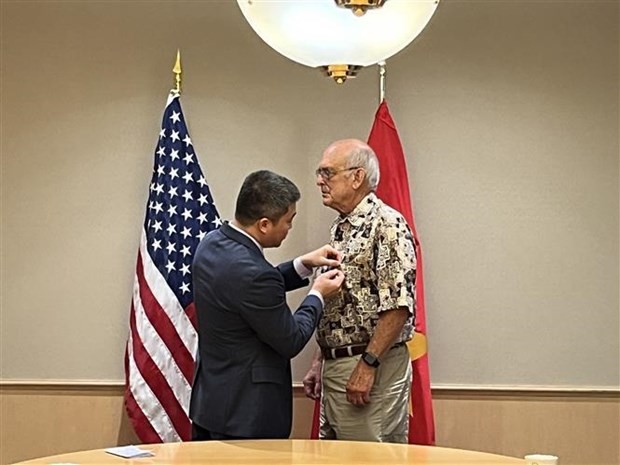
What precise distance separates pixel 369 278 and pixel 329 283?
0.14 meters

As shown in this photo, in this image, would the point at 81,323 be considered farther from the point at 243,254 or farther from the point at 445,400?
the point at 445,400

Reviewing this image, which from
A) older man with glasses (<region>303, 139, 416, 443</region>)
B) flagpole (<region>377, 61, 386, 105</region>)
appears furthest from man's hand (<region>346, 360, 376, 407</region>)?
flagpole (<region>377, 61, 386, 105</region>)

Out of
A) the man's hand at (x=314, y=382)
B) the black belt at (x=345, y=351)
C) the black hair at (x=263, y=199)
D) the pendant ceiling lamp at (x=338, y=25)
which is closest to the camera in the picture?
the pendant ceiling lamp at (x=338, y=25)

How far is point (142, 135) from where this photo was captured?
153 inches

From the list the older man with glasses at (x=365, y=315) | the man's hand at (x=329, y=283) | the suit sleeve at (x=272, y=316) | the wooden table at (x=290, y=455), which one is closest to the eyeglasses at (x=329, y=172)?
the older man with glasses at (x=365, y=315)

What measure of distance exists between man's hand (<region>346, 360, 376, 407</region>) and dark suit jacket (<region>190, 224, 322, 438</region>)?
0.67 feet

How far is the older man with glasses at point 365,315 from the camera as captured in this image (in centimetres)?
299

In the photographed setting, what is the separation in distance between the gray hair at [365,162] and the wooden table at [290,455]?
104cm

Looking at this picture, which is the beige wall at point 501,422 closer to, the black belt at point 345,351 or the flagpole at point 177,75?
the black belt at point 345,351

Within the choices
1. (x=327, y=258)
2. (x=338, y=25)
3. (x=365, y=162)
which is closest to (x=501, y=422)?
(x=327, y=258)

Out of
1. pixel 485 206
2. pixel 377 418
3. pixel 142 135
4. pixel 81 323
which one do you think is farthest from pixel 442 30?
pixel 81 323

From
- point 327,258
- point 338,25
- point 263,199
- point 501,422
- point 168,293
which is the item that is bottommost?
point 501,422

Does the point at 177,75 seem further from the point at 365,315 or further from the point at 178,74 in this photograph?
the point at 365,315

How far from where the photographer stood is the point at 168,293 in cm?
370
